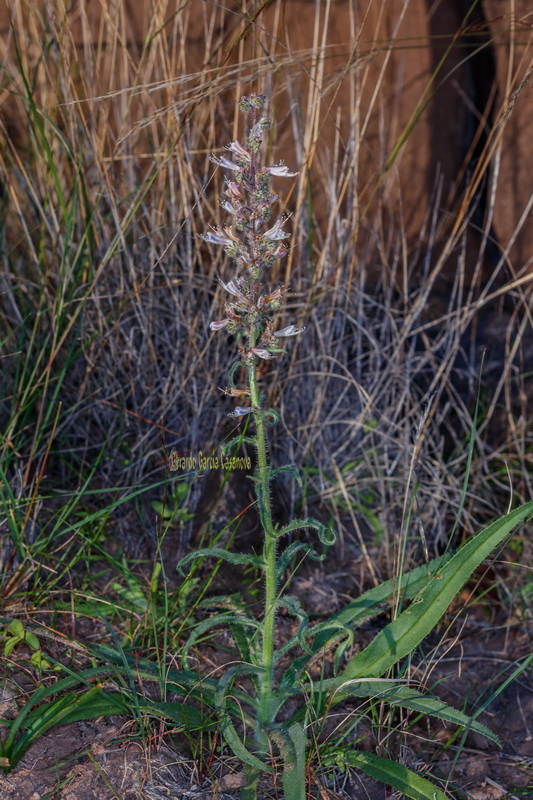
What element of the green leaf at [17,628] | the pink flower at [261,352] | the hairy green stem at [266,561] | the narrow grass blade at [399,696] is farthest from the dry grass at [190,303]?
the pink flower at [261,352]

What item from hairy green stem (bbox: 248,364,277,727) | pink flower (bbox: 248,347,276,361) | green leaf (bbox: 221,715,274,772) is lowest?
green leaf (bbox: 221,715,274,772)

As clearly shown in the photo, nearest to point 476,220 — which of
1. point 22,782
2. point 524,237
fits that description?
point 524,237

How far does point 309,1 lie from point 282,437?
1.65 meters

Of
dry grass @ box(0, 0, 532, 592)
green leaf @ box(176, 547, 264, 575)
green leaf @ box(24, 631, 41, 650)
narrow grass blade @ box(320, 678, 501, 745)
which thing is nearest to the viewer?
green leaf @ box(176, 547, 264, 575)

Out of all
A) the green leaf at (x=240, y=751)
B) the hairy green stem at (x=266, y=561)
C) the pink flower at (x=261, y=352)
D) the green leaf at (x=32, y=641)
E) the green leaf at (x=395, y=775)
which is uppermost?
the pink flower at (x=261, y=352)

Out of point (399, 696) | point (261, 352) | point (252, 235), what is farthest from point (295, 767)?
point (252, 235)

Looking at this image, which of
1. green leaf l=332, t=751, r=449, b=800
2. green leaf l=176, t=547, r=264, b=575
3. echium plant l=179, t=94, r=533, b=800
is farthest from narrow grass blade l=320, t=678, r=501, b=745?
green leaf l=176, t=547, r=264, b=575

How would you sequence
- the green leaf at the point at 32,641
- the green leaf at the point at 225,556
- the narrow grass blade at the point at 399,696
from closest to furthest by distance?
1. the green leaf at the point at 225,556
2. the narrow grass blade at the point at 399,696
3. the green leaf at the point at 32,641

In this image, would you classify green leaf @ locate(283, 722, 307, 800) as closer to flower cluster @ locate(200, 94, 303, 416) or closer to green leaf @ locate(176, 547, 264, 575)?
green leaf @ locate(176, 547, 264, 575)

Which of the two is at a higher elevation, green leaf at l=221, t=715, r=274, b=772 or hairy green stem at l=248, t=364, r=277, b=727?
hairy green stem at l=248, t=364, r=277, b=727

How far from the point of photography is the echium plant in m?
1.48

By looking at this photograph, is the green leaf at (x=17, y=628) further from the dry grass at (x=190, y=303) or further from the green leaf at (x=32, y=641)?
the dry grass at (x=190, y=303)

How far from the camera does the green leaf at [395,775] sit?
1.59 m

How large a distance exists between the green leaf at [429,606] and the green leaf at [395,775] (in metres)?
0.18
